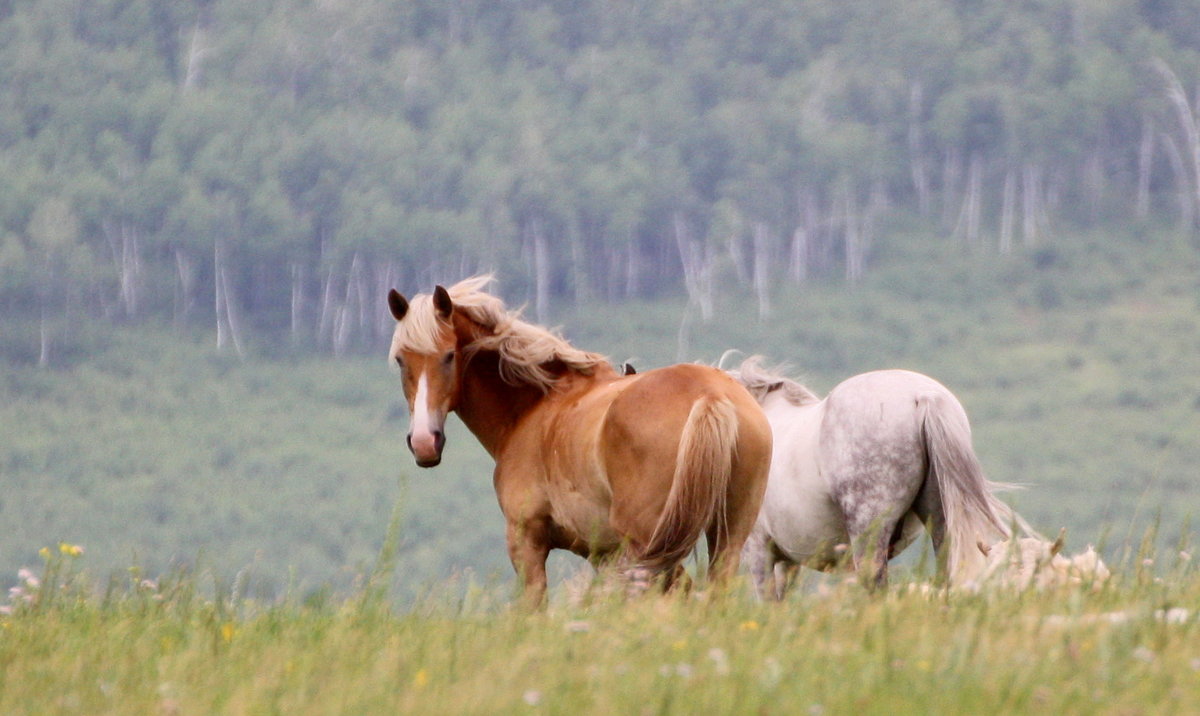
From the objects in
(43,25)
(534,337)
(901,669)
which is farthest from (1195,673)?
(43,25)

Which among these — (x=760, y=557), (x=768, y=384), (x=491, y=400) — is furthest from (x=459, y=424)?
(x=491, y=400)

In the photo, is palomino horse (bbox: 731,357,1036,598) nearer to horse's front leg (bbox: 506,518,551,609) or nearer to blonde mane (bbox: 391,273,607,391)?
horse's front leg (bbox: 506,518,551,609)

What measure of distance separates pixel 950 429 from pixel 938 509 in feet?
2.00

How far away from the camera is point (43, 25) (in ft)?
456

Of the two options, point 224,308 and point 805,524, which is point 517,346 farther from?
point 224,308

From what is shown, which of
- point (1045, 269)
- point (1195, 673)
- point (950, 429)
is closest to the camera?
point (1195, 673)

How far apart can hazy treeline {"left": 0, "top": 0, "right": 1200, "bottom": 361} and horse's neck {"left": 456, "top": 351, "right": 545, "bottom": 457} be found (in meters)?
96.5

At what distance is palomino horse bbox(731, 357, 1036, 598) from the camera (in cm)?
864

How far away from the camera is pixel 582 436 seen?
7.20 meters

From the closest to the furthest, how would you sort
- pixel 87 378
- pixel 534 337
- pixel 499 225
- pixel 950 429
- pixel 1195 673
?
pixel 1195 673 → pixel 534 337 → pixel 950 429 → pixel 87 378 → pixel 499 225

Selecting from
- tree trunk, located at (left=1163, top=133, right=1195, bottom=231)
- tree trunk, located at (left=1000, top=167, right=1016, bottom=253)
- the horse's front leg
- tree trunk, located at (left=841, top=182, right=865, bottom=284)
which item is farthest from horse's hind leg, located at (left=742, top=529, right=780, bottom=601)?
tree trunk, located at (left=1163, top=133, right=1195, bottom=231)

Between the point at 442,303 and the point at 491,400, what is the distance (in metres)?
0.62

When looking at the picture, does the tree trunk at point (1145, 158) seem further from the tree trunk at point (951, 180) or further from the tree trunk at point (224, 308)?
the tree trunk at point (224, 308)

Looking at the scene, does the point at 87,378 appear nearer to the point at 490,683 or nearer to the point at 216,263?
the point at 216,263
